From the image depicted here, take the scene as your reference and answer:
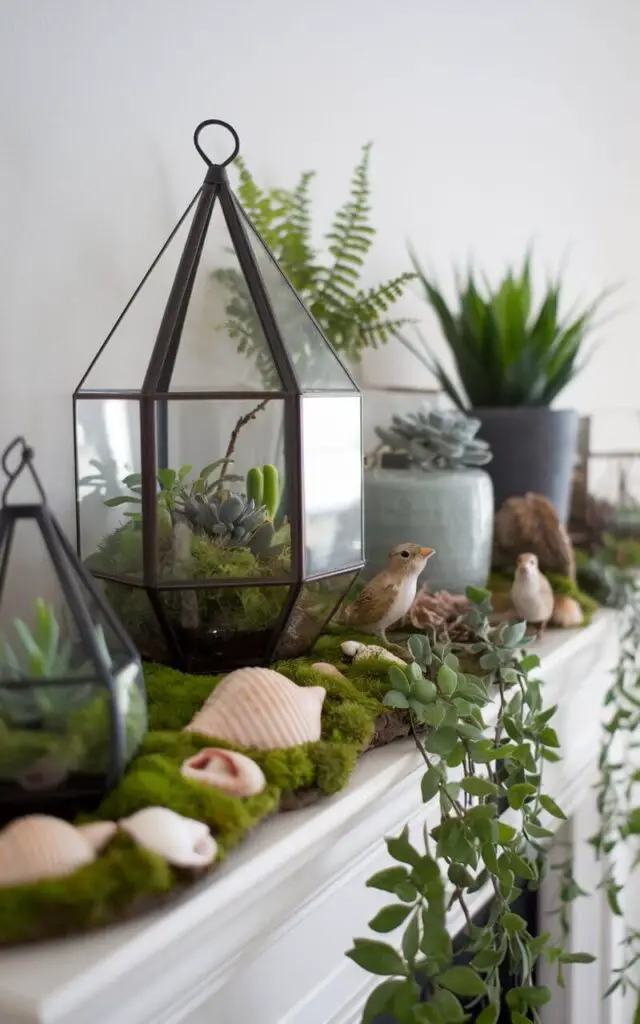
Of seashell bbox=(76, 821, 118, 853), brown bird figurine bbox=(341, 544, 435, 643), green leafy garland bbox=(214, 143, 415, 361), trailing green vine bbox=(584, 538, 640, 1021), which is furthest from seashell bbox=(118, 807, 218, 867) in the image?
trailing green vine bbox=(584, 538, 640, 1021)

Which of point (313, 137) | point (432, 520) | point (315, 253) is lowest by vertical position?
point (432, 520)

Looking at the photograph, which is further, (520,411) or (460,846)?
(520,411)

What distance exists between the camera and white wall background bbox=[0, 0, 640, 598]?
69 centimetres

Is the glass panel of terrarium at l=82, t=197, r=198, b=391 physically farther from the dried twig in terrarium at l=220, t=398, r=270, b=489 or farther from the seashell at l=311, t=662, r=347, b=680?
the seashell at l=311, t=662, r=347, b=680

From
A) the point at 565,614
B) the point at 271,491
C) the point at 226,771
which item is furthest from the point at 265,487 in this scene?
the point at 565,614

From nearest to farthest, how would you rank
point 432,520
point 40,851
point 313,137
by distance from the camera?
point 40,851, point 432,520, point 313,137

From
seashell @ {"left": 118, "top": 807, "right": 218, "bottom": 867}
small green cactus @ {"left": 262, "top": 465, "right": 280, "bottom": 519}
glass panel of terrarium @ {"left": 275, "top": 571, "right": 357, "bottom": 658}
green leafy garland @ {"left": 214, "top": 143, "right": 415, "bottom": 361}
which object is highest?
green leafy garland @ {"left": 214, "top": 143, "right": 415, "bottom": 361}

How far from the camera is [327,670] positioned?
0.63 m

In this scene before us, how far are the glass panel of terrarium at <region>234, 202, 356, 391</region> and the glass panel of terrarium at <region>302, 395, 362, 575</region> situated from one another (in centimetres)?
3

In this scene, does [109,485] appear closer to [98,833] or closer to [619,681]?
[98,833]

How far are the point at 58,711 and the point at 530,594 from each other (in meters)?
0.54

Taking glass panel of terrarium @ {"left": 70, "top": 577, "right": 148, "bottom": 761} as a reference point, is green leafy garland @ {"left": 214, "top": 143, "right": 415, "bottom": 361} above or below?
above

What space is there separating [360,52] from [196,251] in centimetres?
61

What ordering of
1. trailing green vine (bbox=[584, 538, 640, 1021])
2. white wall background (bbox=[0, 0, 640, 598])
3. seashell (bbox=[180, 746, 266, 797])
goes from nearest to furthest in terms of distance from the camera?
seashell (bbox=[180, 746, 266, 797]) < white wall background (bbox=[0, 0, 640, 598]) < trailing green vine (bbox=[584, 538, 640, 1021])
